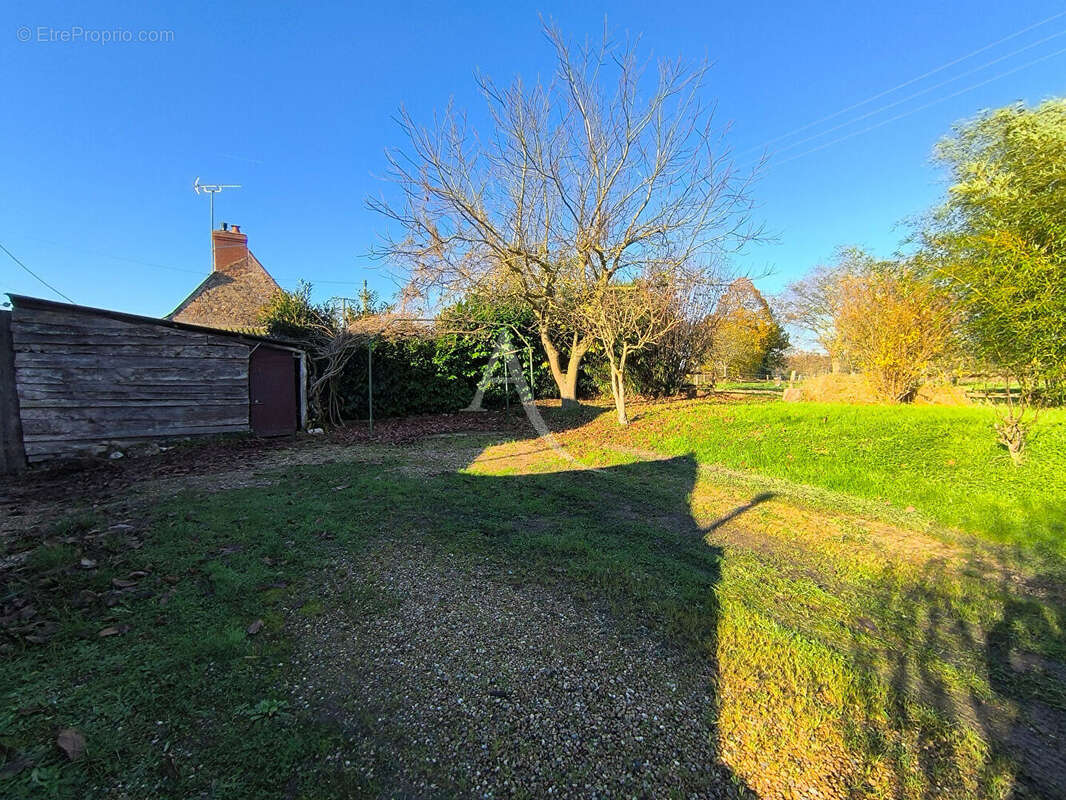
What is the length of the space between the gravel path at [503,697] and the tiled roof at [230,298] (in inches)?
654

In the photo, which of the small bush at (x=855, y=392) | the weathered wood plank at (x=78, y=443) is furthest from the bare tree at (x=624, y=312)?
the weathered wood plank at (x=78, y=443)

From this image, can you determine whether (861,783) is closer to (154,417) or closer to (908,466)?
(908,466)

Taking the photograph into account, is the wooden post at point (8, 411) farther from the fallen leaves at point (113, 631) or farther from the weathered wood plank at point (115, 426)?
the fallen leaves at point (113, 631)

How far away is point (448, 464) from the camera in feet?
22.4

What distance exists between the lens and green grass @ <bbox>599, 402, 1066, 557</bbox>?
455 centimetres

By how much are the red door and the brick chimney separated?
466 inches

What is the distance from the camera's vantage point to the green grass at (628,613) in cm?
162

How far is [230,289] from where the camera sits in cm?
1753

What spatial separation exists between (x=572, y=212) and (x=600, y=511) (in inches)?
292

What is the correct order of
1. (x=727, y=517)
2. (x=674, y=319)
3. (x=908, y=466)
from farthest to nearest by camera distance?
(x=674, y=319) < (x=908, y=466) < (x=727, y=517)

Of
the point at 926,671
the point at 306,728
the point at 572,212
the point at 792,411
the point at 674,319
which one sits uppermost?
the point at 572,212

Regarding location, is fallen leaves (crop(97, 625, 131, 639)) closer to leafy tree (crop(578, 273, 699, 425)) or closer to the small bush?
leafy tree (crop(578, 273, 699, 425))

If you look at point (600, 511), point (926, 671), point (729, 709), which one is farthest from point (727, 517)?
point (729, 709)

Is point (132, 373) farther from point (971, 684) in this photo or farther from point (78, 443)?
point (971, 684)
